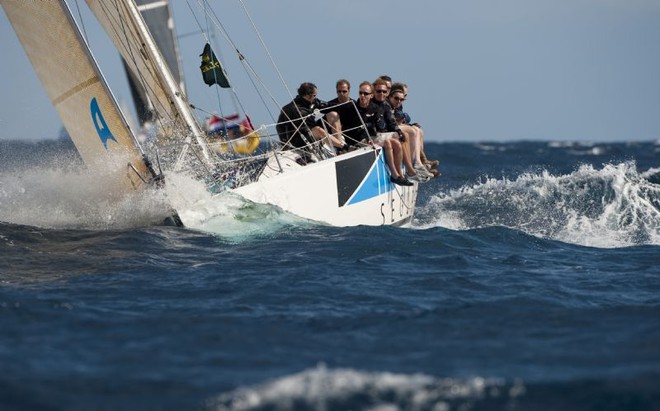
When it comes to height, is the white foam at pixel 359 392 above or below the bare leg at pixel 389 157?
below

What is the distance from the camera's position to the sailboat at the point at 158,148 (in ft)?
29.0

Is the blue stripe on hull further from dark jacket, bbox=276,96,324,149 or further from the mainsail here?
the mainsail

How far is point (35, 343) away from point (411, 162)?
21.5 ft

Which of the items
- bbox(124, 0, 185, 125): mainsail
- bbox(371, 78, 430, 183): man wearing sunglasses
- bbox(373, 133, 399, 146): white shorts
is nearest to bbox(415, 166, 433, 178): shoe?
bbox(371, 78, 430, 183): man wearing sunglasses

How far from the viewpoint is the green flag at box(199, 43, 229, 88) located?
10820 millimetres

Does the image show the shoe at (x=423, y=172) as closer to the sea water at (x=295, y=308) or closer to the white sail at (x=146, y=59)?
the sea water at (x=295, y=308)

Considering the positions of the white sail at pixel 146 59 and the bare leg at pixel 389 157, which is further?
the bare leg at pixel 389 157

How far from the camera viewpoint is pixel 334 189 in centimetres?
994

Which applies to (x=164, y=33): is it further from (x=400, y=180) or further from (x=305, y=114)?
(x=400, y=180)

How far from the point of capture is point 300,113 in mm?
10336

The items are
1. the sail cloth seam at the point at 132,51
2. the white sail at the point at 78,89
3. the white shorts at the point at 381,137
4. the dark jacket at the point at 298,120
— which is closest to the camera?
the white sail at the point at 78,89

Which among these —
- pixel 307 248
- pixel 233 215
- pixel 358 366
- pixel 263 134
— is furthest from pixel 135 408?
pixel 263 134

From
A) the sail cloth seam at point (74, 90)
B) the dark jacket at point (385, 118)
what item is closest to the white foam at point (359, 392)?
the sail cloth seam at point (74, 90)

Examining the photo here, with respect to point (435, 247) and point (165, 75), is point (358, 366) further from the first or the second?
point (165, 75)
